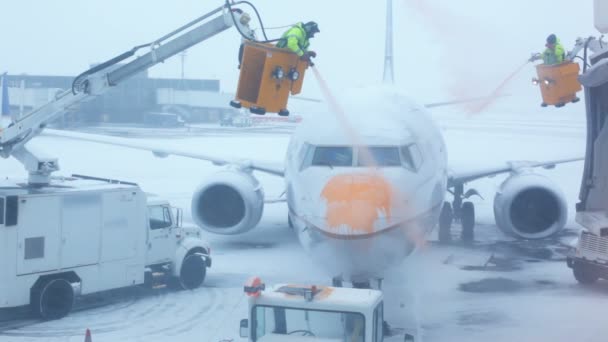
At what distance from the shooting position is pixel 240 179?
17781 millimetres

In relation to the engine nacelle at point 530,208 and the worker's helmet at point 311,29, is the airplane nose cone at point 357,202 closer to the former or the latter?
the worker's helmet at point 311,29

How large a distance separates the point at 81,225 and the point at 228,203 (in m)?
5.74

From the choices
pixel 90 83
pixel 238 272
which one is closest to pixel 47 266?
pixel 90 83

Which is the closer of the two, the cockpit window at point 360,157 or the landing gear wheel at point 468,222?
the cockpit window at point 360,157

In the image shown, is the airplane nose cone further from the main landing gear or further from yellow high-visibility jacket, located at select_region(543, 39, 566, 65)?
the main landing gear

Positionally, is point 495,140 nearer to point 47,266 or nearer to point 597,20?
point 47,266

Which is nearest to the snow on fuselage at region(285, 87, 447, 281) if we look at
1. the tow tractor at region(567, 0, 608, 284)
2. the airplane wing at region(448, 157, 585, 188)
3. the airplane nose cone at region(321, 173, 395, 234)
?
the airplane nose cone at region(321, 173, 395, 234)

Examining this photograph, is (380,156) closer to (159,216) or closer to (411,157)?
(411,157)

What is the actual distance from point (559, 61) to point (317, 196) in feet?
16.4

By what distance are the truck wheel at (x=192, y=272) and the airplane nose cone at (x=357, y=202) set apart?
5.04 m

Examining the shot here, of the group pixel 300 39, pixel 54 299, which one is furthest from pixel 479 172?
pixel 54 299

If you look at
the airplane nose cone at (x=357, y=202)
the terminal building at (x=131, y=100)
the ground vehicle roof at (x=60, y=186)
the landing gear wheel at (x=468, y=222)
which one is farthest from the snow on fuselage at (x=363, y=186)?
the terminal building at (x=131, y=100)

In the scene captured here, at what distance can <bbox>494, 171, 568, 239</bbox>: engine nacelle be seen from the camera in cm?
1716

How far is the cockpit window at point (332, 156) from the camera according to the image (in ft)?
36.9
